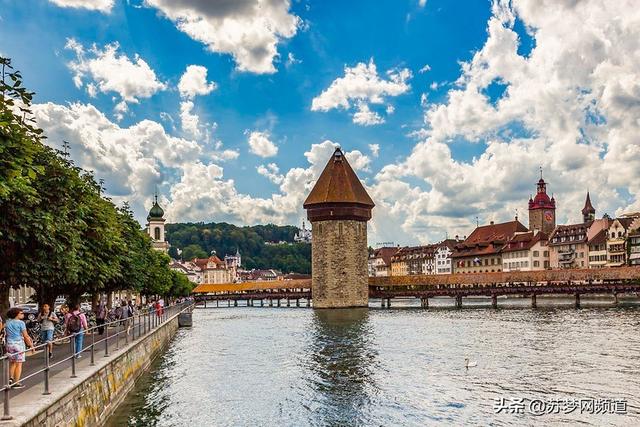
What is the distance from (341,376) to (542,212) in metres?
104

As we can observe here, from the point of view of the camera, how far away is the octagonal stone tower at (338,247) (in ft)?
207

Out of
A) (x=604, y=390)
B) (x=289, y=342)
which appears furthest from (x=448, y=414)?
(x=289, y=342)

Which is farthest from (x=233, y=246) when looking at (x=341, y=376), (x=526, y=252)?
(x=341, y=376)

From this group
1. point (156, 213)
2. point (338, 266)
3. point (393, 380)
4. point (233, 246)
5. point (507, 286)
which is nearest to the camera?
point (393, 380)

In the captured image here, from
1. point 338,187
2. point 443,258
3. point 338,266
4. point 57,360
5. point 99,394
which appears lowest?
point 99,394

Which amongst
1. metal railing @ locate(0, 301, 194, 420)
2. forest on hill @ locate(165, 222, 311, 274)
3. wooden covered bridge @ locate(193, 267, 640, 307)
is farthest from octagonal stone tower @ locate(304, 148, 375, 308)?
forest on hill @ locate(165, 222, 311, 274)

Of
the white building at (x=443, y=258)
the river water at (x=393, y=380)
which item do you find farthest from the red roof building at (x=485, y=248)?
the river water at (x=393, y=380)

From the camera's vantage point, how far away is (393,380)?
1914 cm

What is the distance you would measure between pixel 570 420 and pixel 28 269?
10637 mm

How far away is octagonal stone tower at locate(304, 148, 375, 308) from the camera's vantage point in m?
63.2

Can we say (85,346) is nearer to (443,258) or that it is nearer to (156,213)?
(156,213)

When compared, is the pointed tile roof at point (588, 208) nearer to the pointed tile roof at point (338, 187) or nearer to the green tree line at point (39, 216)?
the pointed tile roof at point (338, 187)

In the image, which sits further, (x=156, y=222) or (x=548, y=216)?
(x=548, y=216)

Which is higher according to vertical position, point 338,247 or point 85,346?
point 338,247
